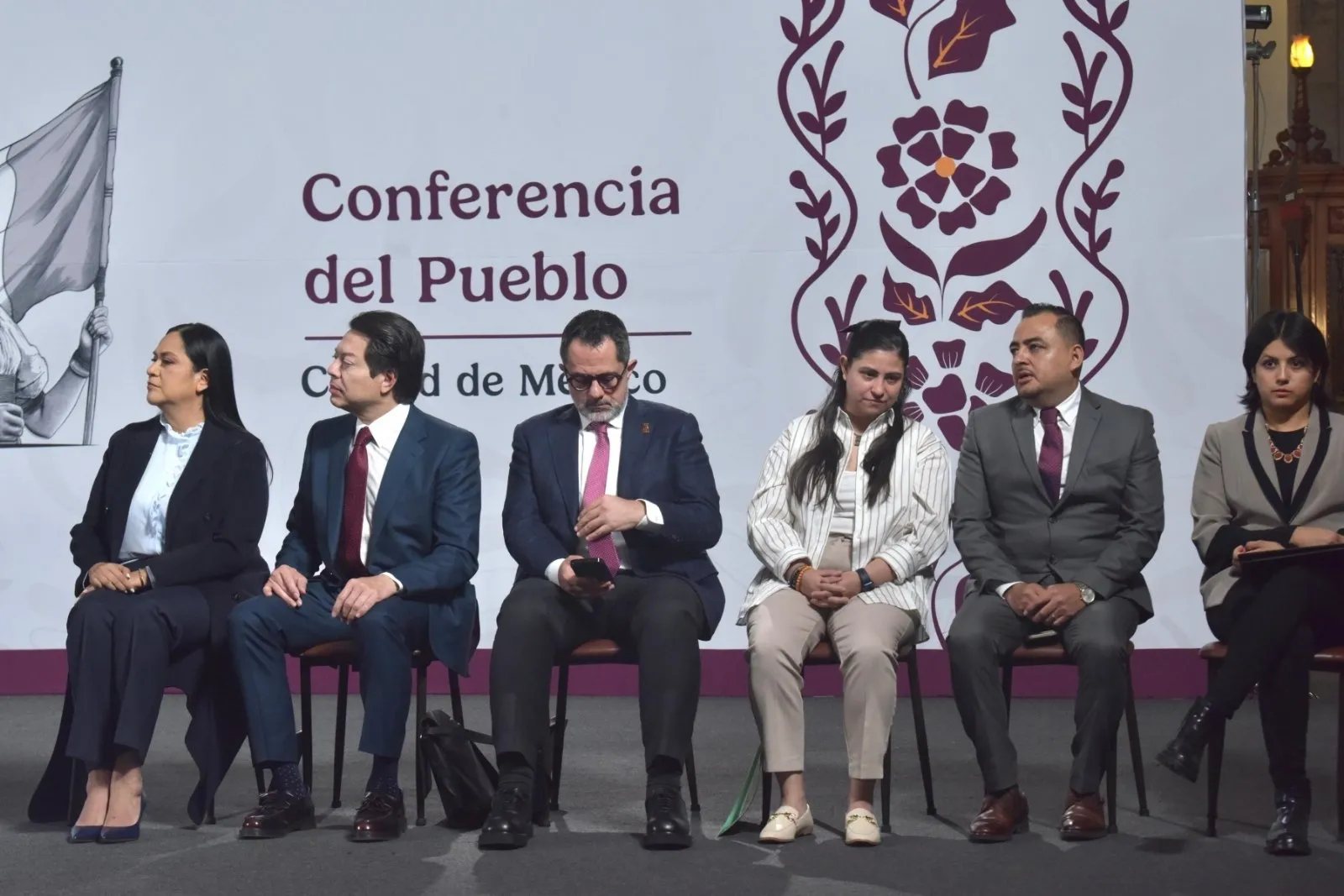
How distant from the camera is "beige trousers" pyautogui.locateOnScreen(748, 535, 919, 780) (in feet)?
11.6

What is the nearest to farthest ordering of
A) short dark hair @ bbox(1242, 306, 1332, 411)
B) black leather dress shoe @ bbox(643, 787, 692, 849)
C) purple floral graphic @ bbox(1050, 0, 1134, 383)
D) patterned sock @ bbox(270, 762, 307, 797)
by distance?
black leather dress shoe @ bbox(643, 787, 692, 849), patterned sock @ bbox(270, 762, 307, 797), short dark hair @ bbox(1242, 306, 1332, 411), purple floral graphic @ bbox(1050, 0, 1134, 383)

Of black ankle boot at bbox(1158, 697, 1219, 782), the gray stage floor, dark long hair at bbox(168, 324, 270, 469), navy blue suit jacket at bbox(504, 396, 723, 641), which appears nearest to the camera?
the gray stage floor

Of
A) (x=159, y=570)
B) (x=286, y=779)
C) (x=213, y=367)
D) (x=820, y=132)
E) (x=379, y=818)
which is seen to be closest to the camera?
(x=379, y=818)

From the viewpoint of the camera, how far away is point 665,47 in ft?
17.9

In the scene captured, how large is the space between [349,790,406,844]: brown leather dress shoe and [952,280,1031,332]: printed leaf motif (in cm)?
→ 269

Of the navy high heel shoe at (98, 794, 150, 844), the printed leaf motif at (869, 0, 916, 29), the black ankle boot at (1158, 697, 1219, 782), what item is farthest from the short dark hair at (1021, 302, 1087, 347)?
the navy high heel shoe at (98, 794, 150, 844)

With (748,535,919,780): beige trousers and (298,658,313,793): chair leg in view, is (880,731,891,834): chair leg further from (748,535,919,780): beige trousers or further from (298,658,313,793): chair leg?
(298,658,313,793): chair leg

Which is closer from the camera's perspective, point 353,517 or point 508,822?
point 508,822

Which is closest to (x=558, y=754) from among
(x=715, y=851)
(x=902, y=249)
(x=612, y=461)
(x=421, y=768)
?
(x=421, y=768)

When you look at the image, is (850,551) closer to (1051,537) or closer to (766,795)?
(1051,537)

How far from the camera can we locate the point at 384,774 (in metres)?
3.62

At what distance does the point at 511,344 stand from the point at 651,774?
7.71 ft

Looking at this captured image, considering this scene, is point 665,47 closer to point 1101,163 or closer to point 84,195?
point 1101,163

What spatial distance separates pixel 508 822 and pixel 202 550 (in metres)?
1.03
